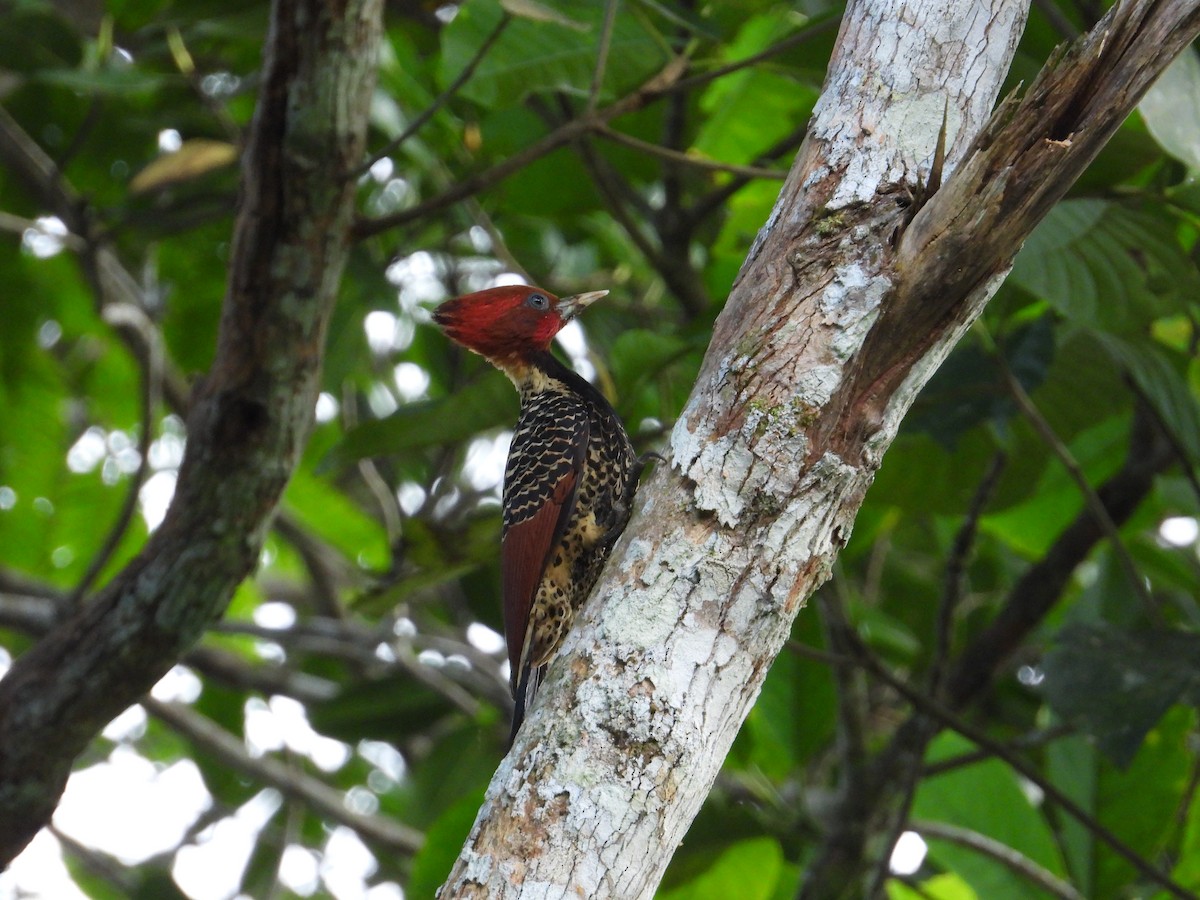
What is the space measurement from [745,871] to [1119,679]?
1.41 m

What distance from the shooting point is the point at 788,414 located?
1900 mm

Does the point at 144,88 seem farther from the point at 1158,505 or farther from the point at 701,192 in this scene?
the point at 1158,505

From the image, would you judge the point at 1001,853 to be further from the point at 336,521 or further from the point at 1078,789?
the point at 336,521

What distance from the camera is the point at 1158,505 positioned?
498cm

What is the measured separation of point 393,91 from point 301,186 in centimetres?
116

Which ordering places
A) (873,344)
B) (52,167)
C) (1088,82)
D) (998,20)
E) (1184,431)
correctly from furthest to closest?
(52,167) < (1184,431) < (998,20) < (873,344) < (1088,82)

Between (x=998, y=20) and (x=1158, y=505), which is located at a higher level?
(x=1158, y=505)

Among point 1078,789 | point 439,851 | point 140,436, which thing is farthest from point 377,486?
point 1078,789

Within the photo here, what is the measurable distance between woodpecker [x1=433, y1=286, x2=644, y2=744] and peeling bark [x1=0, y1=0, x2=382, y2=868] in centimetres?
61

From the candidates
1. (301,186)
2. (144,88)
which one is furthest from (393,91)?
(301,186)

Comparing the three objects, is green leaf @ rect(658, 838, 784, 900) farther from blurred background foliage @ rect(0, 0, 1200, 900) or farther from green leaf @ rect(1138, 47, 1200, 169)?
green leaf @ rect(1138, 47, 1200, 169)

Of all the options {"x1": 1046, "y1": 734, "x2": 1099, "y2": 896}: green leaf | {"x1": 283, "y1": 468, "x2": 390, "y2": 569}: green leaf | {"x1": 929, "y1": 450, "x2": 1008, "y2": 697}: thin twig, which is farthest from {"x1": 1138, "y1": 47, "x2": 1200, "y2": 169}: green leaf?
{"x1": 283, "y1": 468, "x2": 390, "y2": 569}: green leaf

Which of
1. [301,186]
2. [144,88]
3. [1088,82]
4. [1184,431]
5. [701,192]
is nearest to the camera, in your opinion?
[1088,82]

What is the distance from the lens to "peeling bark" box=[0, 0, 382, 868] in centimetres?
302
